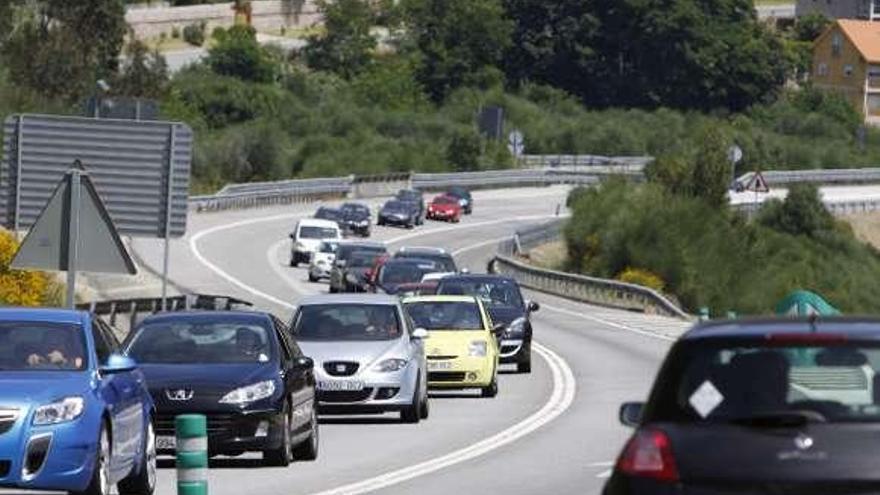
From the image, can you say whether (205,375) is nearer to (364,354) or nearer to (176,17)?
(364,354)

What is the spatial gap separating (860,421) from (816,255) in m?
93.9

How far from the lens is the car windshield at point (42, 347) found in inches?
727

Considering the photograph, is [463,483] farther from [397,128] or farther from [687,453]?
[397,128]

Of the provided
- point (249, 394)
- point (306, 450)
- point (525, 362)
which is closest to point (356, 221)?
point (525, 362)

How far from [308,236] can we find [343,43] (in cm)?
10951

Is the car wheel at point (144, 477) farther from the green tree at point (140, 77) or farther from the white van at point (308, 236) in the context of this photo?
the green tree at point (140, 77)

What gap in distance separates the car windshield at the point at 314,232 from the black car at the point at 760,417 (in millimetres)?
66717

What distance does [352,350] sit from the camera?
29141mm

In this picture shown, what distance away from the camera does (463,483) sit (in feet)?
70.3

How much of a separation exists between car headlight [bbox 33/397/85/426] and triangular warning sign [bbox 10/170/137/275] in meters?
6.85

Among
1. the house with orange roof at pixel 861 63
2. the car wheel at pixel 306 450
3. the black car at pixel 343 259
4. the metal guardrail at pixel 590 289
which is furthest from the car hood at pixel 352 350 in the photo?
the house with orange roof at pixel 861 63

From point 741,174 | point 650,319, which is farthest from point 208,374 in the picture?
point 741,174

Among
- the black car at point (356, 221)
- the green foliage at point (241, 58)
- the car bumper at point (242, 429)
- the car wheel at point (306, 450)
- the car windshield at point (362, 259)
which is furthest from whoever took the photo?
the green foliage at point (241, 58)

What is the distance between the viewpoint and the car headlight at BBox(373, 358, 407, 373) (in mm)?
28672
